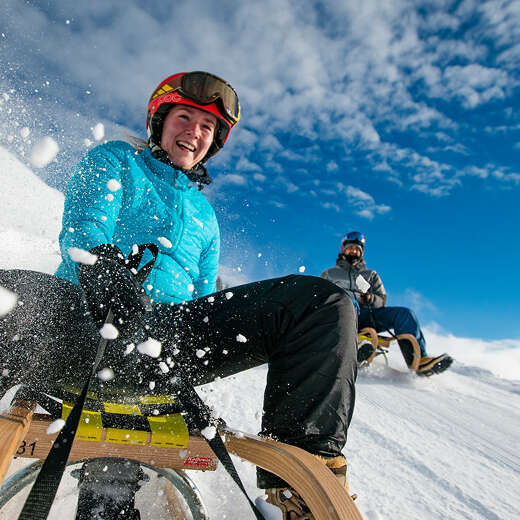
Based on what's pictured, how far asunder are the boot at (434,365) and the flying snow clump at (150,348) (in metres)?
4.67

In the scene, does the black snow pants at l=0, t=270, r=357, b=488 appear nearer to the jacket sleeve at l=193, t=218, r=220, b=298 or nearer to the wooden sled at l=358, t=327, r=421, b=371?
the jacket sleeve at l=193, t=218, r=220, b=298

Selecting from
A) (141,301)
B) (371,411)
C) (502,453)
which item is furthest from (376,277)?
(141,301)

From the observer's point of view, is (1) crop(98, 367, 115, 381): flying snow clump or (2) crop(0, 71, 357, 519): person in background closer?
(2) crop(0, 71, 357, 519): person in background

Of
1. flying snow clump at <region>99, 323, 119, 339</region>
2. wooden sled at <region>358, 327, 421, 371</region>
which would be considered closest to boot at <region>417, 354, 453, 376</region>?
wooden sled at <region>358, 327, 421, 371</region>

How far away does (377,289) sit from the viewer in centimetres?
635

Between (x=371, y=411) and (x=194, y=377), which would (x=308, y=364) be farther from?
(x=371, y=411)

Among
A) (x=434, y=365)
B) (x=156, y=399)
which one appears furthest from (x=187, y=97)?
(x=434, y=365)

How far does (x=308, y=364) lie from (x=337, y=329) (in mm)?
135

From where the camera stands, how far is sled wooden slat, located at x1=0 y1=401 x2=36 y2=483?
0.69 m

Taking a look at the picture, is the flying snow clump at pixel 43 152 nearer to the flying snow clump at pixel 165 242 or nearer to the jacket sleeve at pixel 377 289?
the flying snow clump at pixel 165 242

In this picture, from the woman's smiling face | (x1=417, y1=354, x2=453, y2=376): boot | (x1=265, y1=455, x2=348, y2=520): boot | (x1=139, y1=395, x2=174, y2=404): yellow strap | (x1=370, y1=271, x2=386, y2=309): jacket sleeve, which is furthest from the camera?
(x1=370, y1=271, x2=386, y2=309): jacket sleeve

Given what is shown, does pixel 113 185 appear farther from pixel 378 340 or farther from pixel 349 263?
pixel 349 263

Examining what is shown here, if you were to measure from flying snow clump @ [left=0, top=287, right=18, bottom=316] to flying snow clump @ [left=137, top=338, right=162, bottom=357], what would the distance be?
35 centimetres

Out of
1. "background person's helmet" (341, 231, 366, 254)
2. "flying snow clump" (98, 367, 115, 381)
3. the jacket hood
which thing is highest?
"background person's helmet" (341, 231, 366, 254)
